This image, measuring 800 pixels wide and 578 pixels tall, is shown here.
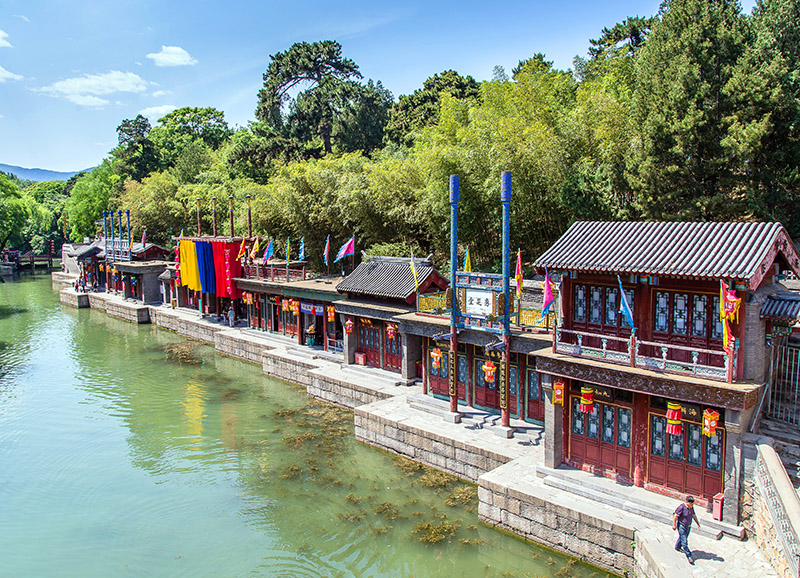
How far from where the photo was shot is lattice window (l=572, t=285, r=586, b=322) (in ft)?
44.1

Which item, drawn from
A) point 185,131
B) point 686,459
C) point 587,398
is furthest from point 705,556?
point 185,131

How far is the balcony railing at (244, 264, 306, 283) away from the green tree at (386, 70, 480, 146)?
1981 cm

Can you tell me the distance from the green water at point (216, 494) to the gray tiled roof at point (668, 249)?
19.6ft

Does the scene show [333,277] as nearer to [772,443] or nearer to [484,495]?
[484,495]

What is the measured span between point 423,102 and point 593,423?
41.1 m

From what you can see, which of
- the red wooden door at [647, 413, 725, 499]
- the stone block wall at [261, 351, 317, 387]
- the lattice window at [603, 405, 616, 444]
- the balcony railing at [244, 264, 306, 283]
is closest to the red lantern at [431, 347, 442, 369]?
the lattice window at [603, 405, 616, 444]

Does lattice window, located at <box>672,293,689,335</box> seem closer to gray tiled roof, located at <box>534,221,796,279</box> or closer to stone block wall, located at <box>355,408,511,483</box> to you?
gray tiled roof, located at <box>534,221,796,279</box>

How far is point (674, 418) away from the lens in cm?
1113

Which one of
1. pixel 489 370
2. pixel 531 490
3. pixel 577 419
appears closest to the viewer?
pixel 531 490

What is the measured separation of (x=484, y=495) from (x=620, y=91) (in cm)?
1835

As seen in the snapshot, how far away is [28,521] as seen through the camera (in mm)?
13656

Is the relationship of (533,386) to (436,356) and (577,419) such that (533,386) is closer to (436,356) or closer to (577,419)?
(577,419)

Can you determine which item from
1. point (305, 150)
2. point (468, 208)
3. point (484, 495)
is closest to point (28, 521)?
point (484, 495)

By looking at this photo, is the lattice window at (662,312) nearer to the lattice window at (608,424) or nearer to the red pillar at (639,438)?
the red pillar at (639,438)
